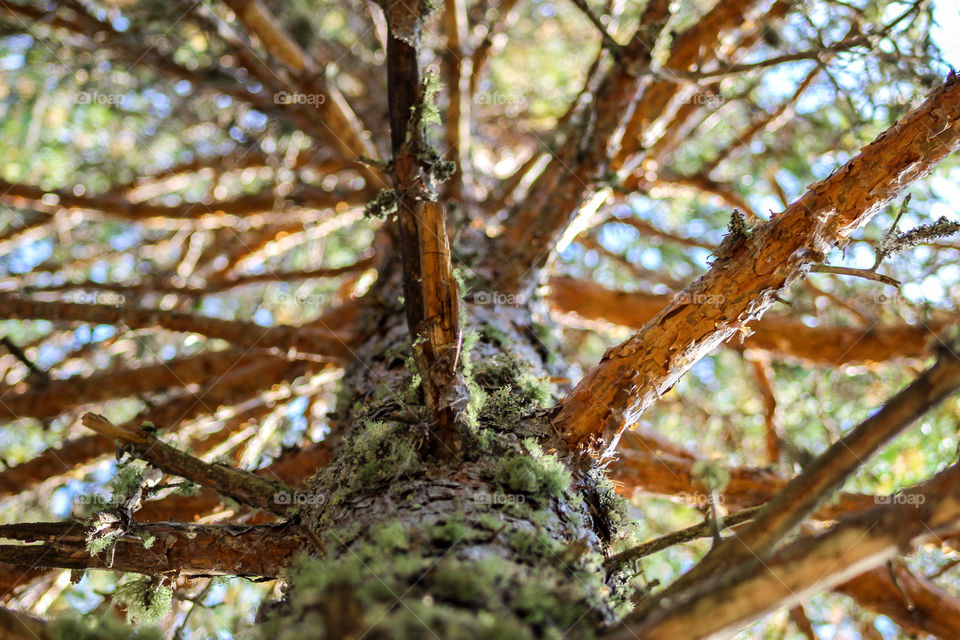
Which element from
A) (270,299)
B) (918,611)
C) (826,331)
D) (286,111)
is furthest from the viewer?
(270,299)

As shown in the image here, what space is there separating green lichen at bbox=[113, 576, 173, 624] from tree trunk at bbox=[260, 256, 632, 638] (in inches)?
18.3

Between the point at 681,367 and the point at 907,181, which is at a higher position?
the point at 907,181

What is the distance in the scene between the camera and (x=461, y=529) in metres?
1.55

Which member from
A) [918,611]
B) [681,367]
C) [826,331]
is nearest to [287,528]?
[681,367]

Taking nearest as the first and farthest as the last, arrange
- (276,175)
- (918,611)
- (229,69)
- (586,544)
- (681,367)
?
(586,544)
(681,367)
(918,611)
(276,175)
(229,69)

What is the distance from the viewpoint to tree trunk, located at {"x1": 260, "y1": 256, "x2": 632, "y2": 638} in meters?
1.25

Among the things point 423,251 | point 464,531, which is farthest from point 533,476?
point 423,251

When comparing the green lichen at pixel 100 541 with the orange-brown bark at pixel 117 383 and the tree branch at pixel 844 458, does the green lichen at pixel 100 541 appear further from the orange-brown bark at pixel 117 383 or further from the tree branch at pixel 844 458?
the orange-brown bark at pixel 117 383

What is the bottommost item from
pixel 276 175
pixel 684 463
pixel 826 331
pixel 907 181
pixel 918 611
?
pixel 918 611

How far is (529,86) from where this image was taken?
8711mm

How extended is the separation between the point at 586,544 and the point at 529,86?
7.98 metres

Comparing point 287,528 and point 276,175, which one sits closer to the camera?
point 287,528

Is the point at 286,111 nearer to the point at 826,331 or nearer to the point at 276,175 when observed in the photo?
the point at 276,175

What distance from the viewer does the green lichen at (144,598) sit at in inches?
77.0
